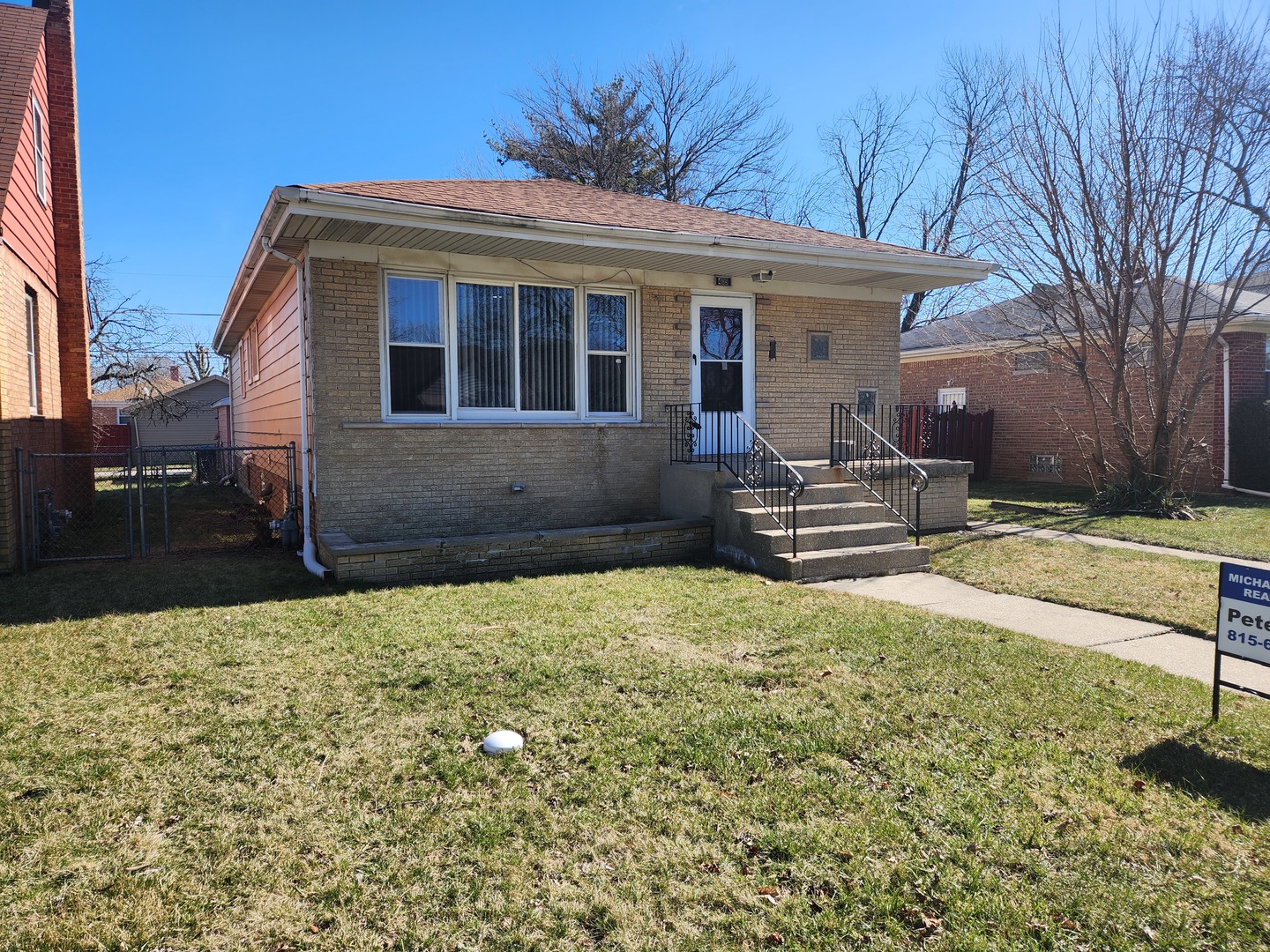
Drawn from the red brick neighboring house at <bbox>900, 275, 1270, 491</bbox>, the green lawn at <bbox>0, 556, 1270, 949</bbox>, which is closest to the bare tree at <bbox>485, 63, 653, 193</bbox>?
the red brick neighboring house at <bbox>900, 275, 1270, 491</bbox>

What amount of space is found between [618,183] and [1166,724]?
25457 millimetres

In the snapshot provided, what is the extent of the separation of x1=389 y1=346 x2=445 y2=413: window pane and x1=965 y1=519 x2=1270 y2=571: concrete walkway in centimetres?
714

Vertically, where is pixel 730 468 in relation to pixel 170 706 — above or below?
above

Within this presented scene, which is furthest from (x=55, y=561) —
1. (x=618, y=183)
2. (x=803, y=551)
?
(x=618, y=183)

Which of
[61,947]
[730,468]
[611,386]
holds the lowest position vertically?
[61,947]

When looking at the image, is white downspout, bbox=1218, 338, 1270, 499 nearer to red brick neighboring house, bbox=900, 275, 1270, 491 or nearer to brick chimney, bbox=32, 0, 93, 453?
red brick neighboring house, bbox=900, 275, 1270, 491

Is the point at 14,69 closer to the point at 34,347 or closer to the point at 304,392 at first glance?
the point at 34,347

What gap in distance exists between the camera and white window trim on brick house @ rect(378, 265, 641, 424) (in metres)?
8.29

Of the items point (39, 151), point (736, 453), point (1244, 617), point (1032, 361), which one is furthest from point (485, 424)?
point (1032, 361)

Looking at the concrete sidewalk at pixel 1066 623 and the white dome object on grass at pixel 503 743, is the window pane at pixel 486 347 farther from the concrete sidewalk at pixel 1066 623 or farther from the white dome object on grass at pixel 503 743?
the white dome object on grass at pixel 503 743

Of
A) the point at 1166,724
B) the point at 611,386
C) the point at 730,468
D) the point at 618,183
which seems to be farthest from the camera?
the point at 618,183

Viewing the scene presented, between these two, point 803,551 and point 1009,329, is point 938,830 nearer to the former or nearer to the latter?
point 803,551

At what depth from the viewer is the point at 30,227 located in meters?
10.1

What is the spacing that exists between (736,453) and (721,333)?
157 centimetres
